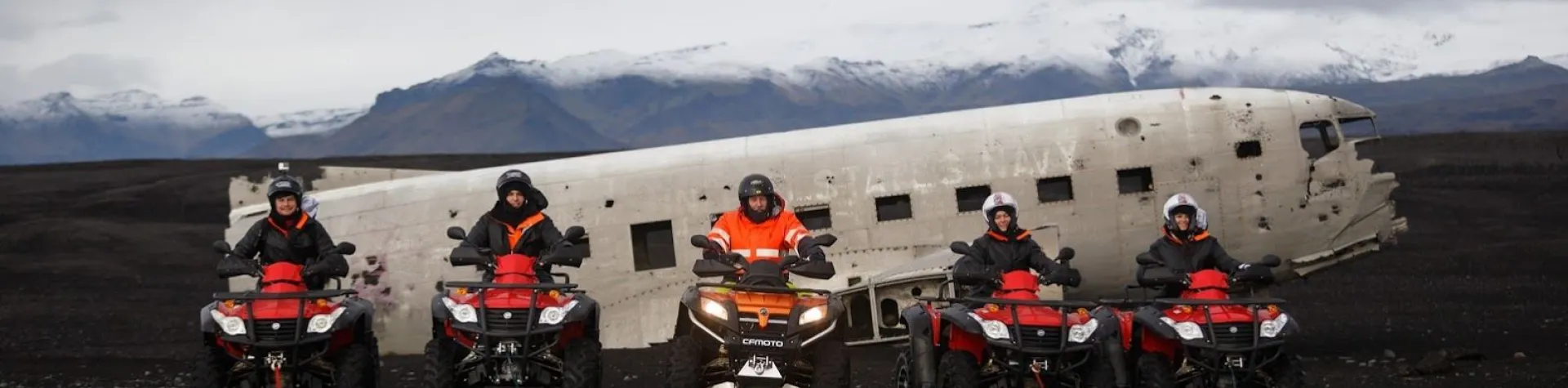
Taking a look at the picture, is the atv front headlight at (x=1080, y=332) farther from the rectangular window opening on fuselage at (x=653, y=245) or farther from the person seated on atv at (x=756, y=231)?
the rectangular window opening on fuselage at (x=653, y=245)

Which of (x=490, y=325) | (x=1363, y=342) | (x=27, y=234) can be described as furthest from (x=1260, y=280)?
(x=27, y=234)

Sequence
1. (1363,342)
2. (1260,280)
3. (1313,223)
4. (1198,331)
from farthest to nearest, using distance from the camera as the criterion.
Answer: (1363,342) < (1313,223) < (1260,280) < (1198,331)

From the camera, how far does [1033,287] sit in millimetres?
14336

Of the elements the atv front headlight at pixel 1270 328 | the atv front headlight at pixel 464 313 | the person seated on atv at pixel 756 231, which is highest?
the person seated on atv at pixel 756 231

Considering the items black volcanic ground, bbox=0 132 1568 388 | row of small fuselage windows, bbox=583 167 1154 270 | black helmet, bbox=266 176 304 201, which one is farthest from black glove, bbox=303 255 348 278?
row of small fuselage windows, bbox=583 167 1154 270

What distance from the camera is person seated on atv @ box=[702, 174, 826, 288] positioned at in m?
14.9

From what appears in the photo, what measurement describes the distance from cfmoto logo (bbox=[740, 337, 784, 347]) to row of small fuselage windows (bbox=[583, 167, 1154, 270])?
747cm

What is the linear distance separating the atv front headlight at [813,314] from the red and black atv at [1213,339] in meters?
2.20

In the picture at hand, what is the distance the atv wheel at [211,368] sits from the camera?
1401 cm

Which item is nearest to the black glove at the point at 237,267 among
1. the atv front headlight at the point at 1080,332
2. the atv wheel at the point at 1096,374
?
the atv front headlight at the point at 1080,332

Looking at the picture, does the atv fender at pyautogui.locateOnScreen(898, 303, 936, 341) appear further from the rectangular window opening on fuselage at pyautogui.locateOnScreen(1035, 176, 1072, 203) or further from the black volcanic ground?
the rectangular window opening on fuselage at pyautogui.locateOnScreen(1035, 176, 1072, 203)

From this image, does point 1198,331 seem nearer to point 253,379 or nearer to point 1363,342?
point 253,379

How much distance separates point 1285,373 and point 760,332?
4.01 meters

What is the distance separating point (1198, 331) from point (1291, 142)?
880 centimetres
